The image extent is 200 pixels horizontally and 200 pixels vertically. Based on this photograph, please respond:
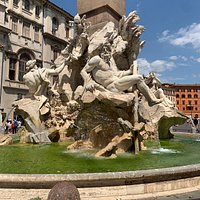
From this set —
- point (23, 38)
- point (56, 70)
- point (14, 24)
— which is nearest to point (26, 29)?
point (23, 38)

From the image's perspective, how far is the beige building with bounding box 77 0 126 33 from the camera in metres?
10.1

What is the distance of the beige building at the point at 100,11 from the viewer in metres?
10.1

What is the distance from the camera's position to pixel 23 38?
3388 centimetres

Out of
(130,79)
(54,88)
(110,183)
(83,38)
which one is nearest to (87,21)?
(83,38)

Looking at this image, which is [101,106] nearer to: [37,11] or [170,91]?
[37,11]

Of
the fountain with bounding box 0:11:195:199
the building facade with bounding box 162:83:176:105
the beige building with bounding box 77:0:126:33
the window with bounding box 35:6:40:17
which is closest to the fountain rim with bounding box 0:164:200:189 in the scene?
the fountain with bounding box 0:11:195:199

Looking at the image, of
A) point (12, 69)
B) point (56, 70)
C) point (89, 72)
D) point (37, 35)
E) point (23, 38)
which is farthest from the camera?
point (37, 35)

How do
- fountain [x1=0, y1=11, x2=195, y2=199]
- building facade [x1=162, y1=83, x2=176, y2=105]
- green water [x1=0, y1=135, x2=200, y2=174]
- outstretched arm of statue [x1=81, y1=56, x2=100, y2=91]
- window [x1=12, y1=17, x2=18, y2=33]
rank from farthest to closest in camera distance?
building facade [x1=162, y1=83, x2=176, y2=105]
window [x1=12, y1=17, x2=18, y2=33]
outstretched arm of statue [x1=81, y1=56, x2=100, y2=91]
fountain [x1=0, y1=11, x2=195, y2=199]
green water [x1=0, y1=135, x2=200, y2=174]

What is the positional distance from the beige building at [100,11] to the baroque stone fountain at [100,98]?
16.4 inches

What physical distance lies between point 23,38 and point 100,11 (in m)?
25.8

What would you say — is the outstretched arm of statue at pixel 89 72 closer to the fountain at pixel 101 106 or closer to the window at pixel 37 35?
the fountain at pixel 101 106

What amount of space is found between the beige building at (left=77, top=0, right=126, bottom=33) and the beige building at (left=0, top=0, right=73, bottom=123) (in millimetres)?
22028

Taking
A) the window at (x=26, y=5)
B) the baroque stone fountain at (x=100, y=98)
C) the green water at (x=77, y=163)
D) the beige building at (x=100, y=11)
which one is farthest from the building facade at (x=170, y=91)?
the green water at (x=77, y=163)

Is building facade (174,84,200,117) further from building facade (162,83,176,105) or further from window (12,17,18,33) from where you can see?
window (12,17,18,33)
